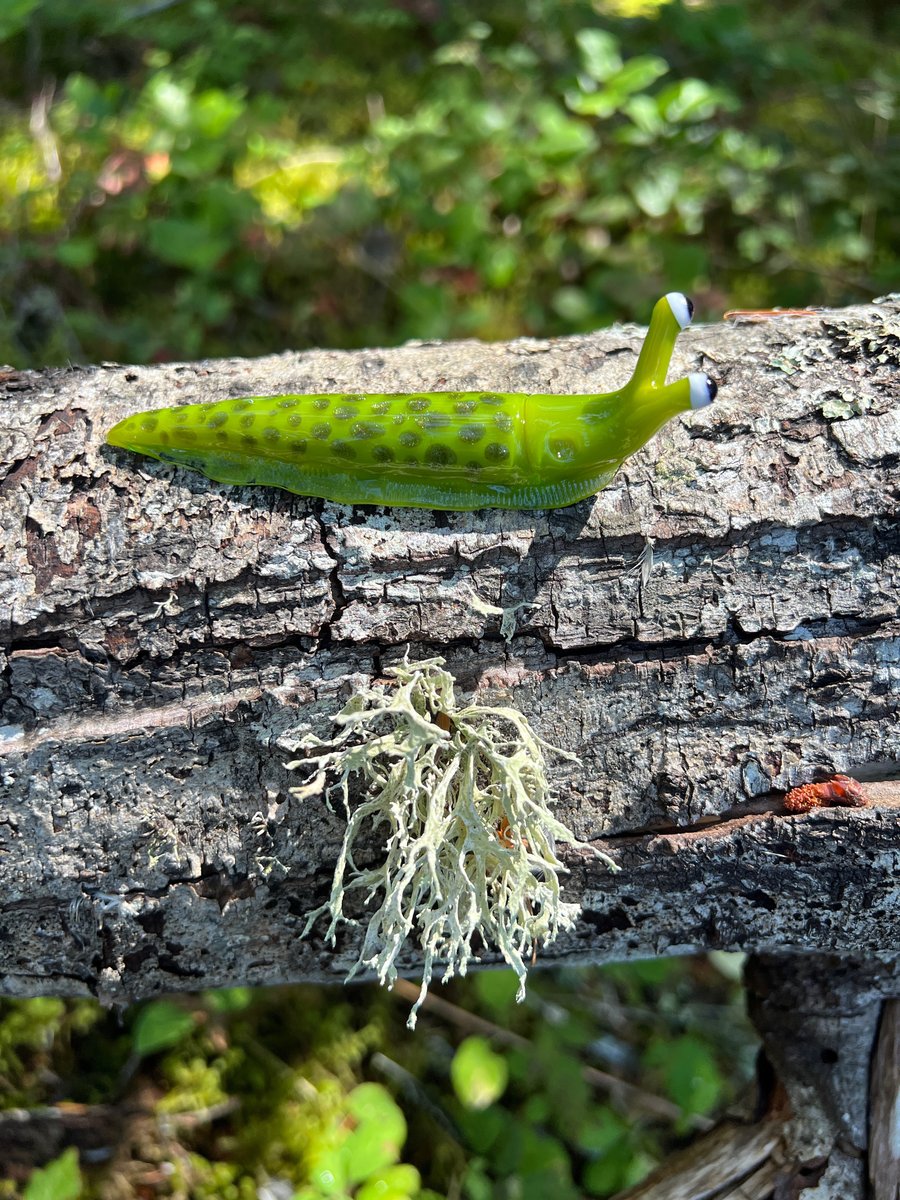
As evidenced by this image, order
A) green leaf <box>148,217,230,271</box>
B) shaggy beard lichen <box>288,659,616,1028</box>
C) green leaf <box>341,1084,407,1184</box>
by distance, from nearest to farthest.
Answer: shaggy beard lichen <box>288,659,616,1028</box> < green leaf <box>341,1084,407,1184</box> < green leaf <box>148,217,230,271</box>

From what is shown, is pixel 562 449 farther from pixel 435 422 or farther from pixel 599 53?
pixel 599 53

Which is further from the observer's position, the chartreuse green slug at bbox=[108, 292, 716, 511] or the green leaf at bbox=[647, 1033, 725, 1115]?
the green leaf at bbox=[647, 1033, 725, 1115]

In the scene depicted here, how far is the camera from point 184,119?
418 centimetres

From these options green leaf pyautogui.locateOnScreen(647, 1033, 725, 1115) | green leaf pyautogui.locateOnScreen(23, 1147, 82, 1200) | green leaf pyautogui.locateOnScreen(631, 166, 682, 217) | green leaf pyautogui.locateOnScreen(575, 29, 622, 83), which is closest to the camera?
green leaf pyautogui.locateOnScreen(23, 1147, 82, 1200)

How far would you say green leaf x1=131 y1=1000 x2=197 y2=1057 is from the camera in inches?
122

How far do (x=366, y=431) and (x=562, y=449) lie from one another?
1.67 feet

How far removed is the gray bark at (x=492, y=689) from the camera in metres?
2.17

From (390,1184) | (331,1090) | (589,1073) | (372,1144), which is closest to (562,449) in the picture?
(372,1144)

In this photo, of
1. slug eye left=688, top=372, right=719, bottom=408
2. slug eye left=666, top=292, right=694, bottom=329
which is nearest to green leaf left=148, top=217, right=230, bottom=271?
slug eye left=666, top=292, right=694, bottom=329

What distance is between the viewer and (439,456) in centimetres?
232

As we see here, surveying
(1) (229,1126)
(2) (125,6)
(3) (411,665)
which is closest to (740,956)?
(1) (229,1126)

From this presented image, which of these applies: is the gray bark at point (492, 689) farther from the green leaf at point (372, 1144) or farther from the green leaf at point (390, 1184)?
the green leaf at point (390, 1184)

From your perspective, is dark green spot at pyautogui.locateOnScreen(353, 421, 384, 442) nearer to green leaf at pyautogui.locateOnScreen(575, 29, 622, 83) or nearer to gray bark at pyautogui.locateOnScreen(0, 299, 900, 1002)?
gray bark at pyautogui.locateOnScreen(0, 299, 900, 1002)

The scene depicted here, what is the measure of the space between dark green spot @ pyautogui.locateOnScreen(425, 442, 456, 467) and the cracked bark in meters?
0.17
